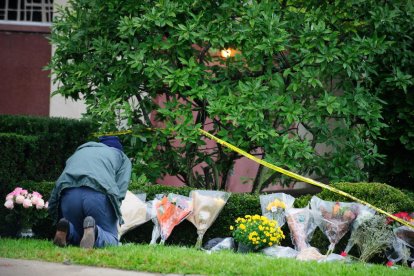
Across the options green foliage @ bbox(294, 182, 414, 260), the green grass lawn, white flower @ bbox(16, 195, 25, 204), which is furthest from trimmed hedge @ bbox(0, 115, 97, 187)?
green foliage @ bbox(294, 182, 414, 260)

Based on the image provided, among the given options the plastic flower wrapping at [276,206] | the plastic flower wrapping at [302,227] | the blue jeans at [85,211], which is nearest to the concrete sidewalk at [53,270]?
the blue jeans at [85,211]

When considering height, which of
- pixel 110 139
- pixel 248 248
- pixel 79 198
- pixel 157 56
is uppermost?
pixel 157 56

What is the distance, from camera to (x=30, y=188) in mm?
10594

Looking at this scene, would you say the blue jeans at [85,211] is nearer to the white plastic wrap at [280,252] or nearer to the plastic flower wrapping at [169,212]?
the plastic flower wrapping at [169,212]

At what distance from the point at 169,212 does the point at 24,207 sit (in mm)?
1815

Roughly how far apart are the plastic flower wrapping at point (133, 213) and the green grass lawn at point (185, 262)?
4.24 ft

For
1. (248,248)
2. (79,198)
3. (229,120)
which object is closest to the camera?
(79,198)

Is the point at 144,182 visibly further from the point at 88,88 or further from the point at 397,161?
the point at 397,161

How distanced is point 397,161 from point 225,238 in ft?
13.6

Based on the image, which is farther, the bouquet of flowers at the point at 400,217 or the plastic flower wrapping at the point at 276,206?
the plastic flower wrapping at the point at 276,206

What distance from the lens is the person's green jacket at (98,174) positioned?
8.80m

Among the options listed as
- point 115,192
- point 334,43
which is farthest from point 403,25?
point 115,192

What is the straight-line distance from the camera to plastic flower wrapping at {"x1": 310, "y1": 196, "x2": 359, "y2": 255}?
9320 mm

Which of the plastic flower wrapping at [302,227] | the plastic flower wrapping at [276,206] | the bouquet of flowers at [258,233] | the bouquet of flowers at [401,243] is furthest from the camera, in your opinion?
the plastic flower wrapping at [276,206]
